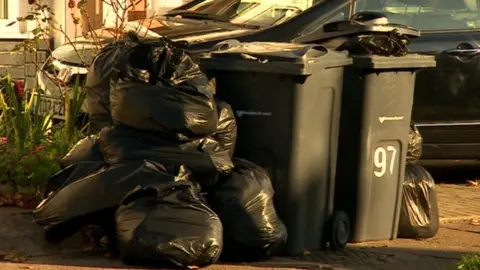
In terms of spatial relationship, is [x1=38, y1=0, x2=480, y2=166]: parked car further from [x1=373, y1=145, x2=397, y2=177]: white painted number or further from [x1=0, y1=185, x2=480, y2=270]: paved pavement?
[x1=373, y1=145, x2=397, y2=177]: white painted number

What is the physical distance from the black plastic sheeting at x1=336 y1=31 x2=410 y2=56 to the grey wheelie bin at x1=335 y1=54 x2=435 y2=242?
0.13 metres

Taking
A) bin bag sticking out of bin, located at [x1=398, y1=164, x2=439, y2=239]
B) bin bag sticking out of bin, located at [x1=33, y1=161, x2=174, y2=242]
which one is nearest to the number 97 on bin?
bin bag sticking out of bin, located at [x1=398, y1=164, x2=439, y2=239]

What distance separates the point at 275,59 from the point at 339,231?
1.15m

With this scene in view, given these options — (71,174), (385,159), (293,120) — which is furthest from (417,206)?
(71,174)

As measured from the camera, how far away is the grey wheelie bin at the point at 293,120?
6.69 metres

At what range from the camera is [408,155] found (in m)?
7.71

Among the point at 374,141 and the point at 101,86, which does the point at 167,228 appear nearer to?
the point at 101,86

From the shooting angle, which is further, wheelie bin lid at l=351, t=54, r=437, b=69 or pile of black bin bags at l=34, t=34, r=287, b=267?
wheelie bin lid at l=351, t=54, r=437, b=69

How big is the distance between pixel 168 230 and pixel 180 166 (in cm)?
46

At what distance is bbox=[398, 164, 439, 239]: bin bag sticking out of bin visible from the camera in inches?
299

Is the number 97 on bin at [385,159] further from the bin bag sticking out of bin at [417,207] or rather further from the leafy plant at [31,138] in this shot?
the leafy plant at [31,138]

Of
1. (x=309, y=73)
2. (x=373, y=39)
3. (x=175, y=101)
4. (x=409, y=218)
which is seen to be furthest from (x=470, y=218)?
(x=175, y=101)

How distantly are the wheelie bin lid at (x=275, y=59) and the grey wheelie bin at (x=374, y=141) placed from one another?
0.77ft

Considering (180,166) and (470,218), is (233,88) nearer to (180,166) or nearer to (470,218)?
(180,166)
